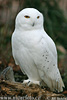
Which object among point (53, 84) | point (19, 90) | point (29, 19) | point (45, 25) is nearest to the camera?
point (29, 19)

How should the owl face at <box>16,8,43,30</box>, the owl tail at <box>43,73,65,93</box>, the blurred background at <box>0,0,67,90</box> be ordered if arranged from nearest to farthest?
the owl face at <box>16,8,43,30</box>, the owl tail at <box>43,73,65,93</box>, the blurred background at <box>0,0,67,90</box>

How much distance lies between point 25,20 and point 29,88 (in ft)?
3.21

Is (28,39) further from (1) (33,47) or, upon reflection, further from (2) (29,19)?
(2) (29,19)

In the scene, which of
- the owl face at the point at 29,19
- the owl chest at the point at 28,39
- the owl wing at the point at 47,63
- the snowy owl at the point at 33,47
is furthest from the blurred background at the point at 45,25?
the owl face at the point at 29,19

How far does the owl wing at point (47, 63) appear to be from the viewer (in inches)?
124

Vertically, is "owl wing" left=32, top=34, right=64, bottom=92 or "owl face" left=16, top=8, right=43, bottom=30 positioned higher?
"owl face" left=16, top=8, right=43, bottom=30

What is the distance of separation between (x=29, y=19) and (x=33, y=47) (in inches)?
15.4

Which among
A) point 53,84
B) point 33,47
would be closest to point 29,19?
point 33,47

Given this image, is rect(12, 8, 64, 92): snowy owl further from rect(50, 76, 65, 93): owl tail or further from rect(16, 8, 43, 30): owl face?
rect(50, 76, 65, 93): owl tail

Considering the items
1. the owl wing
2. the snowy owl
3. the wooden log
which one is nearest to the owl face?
the snowy owl

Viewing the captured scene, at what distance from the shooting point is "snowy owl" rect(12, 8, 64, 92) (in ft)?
10.2

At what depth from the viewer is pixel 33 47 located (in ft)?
10.2

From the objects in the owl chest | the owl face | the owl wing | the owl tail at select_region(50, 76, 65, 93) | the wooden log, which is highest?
the owl face

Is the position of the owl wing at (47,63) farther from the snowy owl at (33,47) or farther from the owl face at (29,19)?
the owl face at (29,19)
